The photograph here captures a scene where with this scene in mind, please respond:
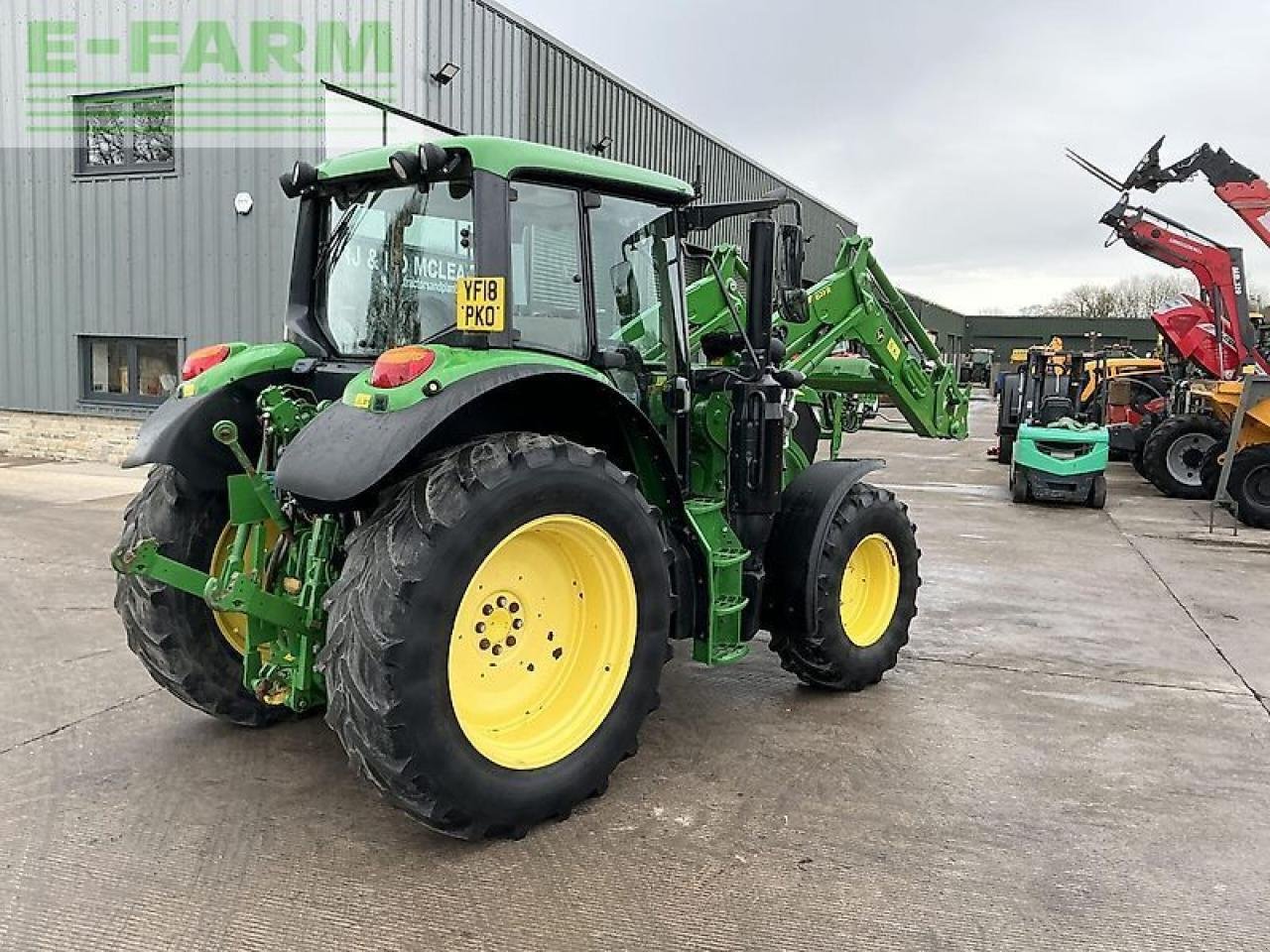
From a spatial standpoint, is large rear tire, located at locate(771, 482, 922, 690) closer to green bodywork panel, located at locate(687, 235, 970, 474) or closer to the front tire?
green bodywork panel, located at locate(687, 235, 970, 474)

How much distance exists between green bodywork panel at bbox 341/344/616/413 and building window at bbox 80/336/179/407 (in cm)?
956

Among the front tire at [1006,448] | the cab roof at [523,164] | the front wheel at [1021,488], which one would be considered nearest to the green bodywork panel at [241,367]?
the cab roof at [523,164]

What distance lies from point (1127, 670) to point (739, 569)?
2639mm

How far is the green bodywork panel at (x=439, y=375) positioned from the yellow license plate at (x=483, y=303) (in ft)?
0.29

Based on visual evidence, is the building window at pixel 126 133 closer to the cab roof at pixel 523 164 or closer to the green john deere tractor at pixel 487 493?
the green john deere tractor at pixel 487 493

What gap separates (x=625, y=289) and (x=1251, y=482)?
9.42m

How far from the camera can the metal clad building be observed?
1100cm

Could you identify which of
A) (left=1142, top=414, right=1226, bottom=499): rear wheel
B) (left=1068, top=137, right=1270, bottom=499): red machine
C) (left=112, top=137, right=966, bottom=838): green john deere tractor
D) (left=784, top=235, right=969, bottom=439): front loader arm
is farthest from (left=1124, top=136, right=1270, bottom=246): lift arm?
(left=112, top=137, right=966, bottom=838): green john deere tractor

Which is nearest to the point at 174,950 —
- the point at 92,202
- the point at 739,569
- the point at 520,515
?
the point at 520,515

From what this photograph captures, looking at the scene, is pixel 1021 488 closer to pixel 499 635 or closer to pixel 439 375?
pixel 499 635

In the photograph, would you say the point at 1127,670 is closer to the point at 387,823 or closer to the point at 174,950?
the point at 387,823

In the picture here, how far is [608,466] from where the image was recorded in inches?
142

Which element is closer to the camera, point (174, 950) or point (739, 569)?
point (174, 950)

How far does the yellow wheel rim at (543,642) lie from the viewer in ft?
11.3
